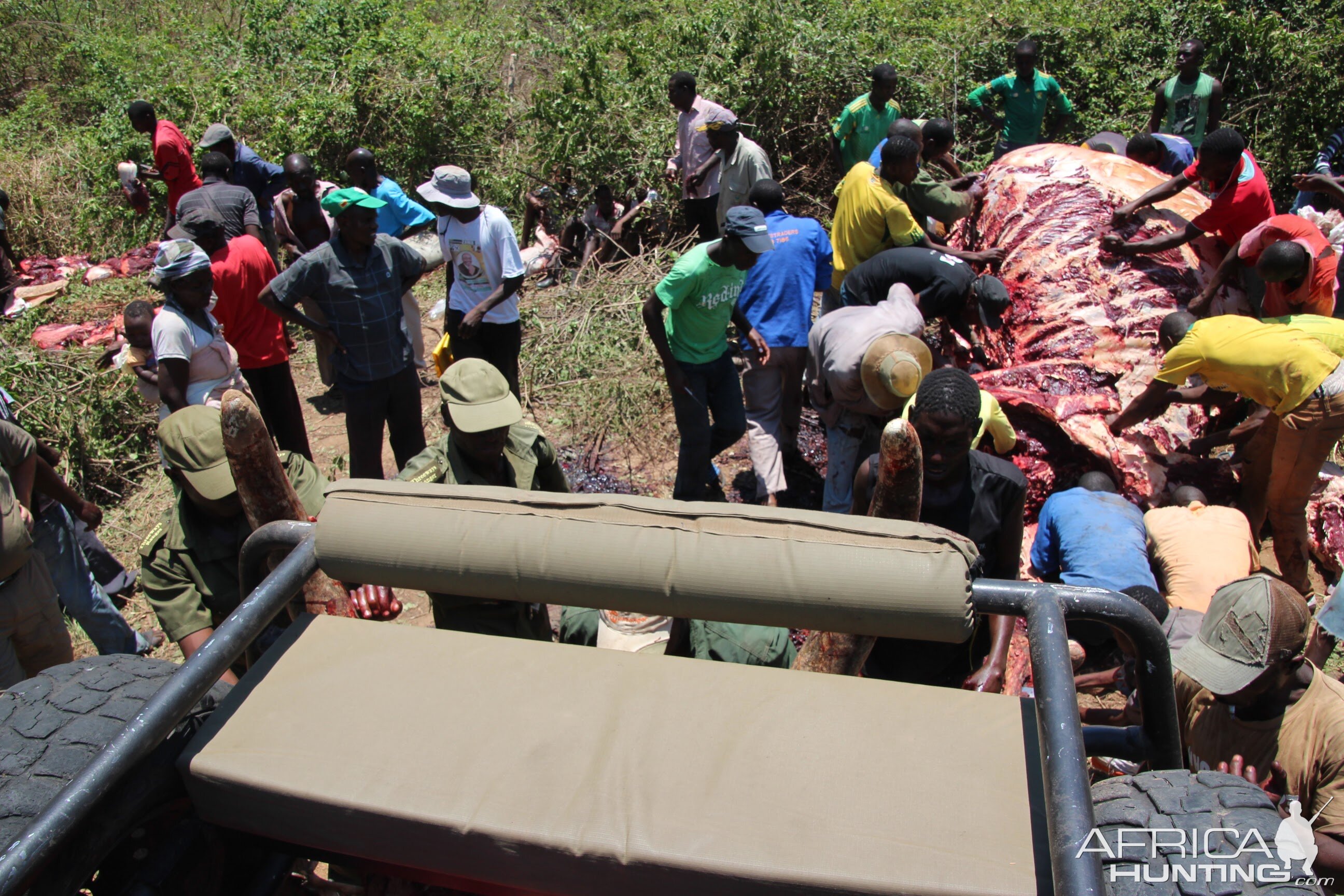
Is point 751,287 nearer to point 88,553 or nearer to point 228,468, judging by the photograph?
point 228,468

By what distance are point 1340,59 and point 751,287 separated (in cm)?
646

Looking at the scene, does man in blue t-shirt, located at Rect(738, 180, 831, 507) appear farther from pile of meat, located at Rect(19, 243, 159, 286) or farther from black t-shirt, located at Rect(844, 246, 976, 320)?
pile of meat, located at Rect(19, 243, 159, 286)

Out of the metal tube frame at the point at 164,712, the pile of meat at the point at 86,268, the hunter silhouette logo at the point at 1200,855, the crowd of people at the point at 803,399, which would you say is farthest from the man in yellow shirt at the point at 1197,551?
the pile of meat at the point at 86,268

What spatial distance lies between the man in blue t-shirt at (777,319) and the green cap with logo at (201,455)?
9.31ft

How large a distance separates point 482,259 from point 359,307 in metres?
0.80

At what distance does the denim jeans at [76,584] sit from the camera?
3.68 metres

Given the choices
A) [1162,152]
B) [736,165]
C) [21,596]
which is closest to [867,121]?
[736,165]

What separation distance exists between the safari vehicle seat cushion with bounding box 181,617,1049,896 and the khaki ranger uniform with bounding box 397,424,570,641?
79 centimetres

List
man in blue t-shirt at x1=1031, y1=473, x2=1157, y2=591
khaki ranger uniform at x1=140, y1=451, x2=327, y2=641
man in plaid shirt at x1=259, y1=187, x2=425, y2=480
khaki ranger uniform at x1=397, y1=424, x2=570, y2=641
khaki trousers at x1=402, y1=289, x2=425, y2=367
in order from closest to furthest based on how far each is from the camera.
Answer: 1. khaki ranger uniform at x1=397, y1=424, x2=570, y2=641
2. khaki ranger uniform at x1=140, y1=451, x2=327, y2=641
3. man in blue t-shirt at x1=1031, y1=473, x2=1157, y2=591
4. man in plaid shirt at x1=259, y1=187, x2=425, y2=480
5. khaki trousers at x1=402, y1=289, x2=425, y2=367

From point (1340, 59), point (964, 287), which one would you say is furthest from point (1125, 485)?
point (1340, 59)

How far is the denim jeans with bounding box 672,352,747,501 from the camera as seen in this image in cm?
468

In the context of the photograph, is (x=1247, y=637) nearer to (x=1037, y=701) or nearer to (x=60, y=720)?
(x=1037, y=701)

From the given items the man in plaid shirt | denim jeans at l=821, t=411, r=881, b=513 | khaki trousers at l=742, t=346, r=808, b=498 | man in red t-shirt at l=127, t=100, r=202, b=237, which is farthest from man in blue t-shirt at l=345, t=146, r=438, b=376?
denim jeans at l=821, t=411, r=881, b=513

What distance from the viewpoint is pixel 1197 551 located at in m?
3.64
